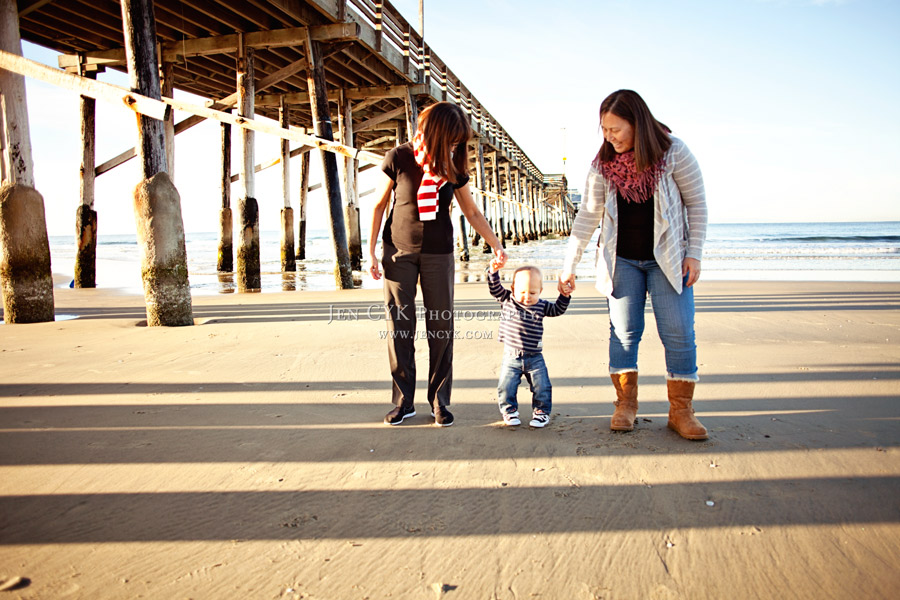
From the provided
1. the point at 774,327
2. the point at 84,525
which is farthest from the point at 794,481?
the point at 774,327

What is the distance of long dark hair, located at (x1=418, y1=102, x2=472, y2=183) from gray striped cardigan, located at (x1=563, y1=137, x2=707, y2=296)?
69 centimetres

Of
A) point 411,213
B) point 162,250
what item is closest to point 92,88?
point 162,250

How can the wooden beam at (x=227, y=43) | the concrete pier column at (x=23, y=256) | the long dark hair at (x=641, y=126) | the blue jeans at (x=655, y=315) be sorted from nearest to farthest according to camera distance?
1. the long dark hair at (x=641, y=126)
2. the blue jeans at (x=655, y=315)
3. the concrete pier column at (x=23, y=256)
4. the wooden beam at (x=227, y=43)

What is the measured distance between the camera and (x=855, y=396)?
3172 millimetres

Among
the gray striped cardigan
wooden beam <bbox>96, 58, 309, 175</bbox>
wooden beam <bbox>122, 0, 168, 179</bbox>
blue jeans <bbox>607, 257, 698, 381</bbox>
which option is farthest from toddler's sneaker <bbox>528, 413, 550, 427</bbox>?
wooden beam <bbox>96, 58, 309, 175</bbox>

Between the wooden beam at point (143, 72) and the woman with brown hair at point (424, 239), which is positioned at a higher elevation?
the wooden beam at point (143, 72)

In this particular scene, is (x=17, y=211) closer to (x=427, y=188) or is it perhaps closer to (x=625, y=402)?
(x=427, y=188)

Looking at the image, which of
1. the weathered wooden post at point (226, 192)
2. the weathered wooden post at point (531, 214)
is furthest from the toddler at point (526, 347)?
the weathered wooden post at point (531, 214)

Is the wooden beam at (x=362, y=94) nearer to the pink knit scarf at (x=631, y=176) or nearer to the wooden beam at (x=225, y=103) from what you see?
the wooden beam at (x=225, y=103)

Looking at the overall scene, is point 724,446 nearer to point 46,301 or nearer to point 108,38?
point 46,301

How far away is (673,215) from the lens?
2621 millimetres

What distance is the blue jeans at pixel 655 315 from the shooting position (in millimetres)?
2670

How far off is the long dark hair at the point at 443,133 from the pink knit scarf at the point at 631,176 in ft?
2.44

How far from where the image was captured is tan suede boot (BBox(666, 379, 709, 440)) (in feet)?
8.46
